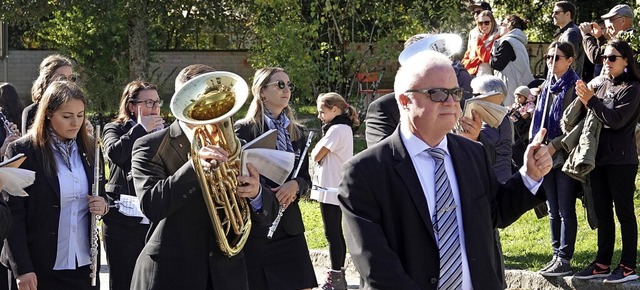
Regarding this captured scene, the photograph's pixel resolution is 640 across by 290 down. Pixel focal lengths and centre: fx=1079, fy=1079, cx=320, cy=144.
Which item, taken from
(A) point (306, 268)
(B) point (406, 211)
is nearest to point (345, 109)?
(A) point (306, 268)

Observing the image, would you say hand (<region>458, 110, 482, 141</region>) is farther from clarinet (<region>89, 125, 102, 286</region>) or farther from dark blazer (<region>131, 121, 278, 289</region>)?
clarinet (<region>89, 125, 102, 286</region>)

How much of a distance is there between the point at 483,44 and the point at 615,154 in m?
4.38

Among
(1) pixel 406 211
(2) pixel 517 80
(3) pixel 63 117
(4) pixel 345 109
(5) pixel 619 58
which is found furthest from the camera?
(2) pixel 517 80

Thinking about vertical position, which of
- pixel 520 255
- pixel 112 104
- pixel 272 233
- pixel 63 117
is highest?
pixel 63 117

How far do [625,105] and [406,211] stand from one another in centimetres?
443

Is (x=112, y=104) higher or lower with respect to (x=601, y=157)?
lower

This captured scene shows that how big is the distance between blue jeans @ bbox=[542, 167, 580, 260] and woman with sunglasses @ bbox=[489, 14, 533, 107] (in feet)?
10.1

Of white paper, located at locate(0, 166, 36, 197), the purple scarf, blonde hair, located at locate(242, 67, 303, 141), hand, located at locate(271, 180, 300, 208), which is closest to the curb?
the purple scarf

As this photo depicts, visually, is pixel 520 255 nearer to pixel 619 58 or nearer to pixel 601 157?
pixel 601 157

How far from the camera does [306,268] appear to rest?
6.83 m

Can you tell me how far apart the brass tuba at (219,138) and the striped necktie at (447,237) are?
4.01 ft

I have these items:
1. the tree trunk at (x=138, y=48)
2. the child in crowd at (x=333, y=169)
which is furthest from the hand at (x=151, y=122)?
the tree trunk at (x=138, y=48)

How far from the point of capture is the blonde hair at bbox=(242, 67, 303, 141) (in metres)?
6.80

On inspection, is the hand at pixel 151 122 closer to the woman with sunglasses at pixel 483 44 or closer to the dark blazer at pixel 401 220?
Answer: the dark blazer at pixel 401 220
